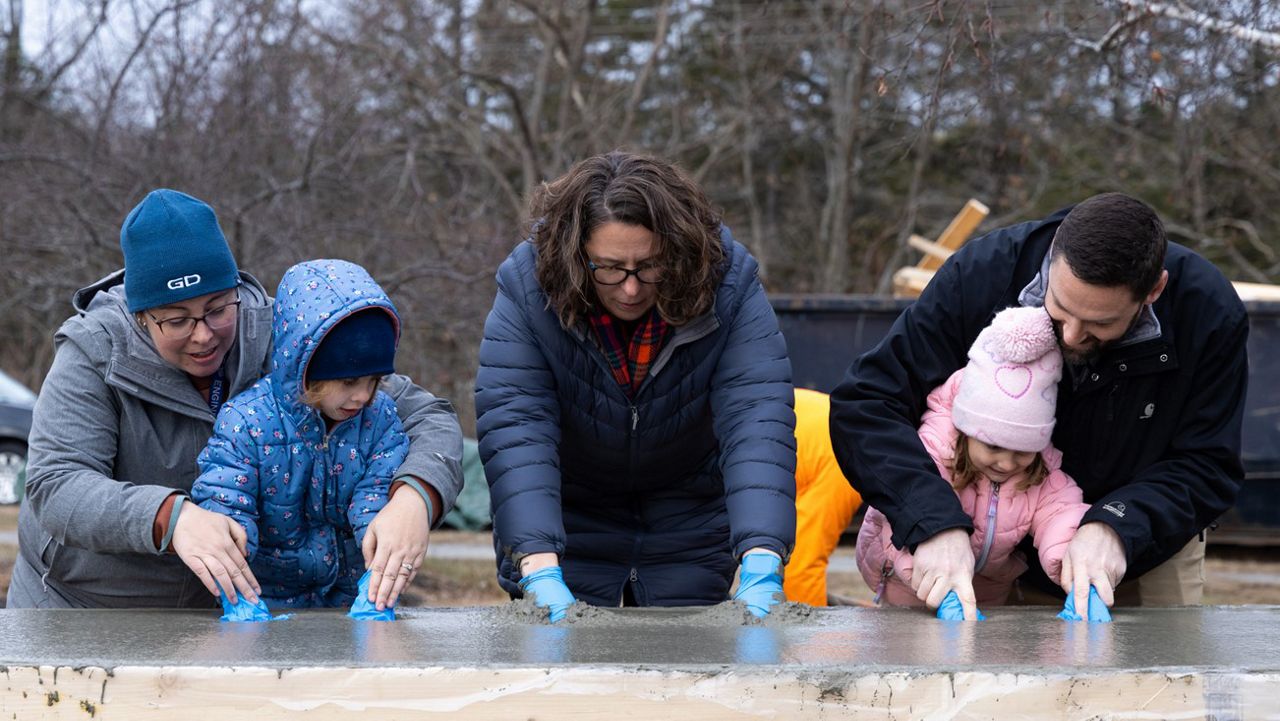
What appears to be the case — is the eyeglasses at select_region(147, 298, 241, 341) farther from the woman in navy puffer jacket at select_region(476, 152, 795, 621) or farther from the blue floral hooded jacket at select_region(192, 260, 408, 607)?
the woman in navy puffer jacket at select_region(476, 152, 795, 621)

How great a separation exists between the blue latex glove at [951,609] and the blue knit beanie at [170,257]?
1.65 m

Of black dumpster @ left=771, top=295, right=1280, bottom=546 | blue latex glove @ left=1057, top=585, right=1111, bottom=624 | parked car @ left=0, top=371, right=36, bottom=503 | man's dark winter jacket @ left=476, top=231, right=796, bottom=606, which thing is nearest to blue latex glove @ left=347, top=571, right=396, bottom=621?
man's dark winter jacket @ left=476, top=231, right=796, bottom=606

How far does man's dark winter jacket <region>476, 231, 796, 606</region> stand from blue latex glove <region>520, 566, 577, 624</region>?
0.05m

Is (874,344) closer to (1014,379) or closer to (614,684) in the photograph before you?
(1014,379)

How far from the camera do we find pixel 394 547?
2.67 metres

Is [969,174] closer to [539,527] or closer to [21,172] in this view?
[21,172]

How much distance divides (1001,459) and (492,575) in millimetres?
5852

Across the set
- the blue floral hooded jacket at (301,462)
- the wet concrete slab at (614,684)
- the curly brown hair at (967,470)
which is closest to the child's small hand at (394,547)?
the blue floral hooded jacket at (301,462)

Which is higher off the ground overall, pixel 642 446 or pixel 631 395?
pixel 631 395

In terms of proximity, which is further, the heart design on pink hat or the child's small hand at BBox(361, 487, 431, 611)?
the heart design on pink hat

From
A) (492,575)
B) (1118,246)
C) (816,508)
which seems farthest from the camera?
(492,575)

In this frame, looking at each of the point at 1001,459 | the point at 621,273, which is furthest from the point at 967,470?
the point at 621,273

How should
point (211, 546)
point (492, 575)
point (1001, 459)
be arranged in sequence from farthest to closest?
1. point (492, 575)
2. point (1001, 459)
3. point (211, 546)

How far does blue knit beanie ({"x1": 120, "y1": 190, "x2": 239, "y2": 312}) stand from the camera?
8.79 feet
